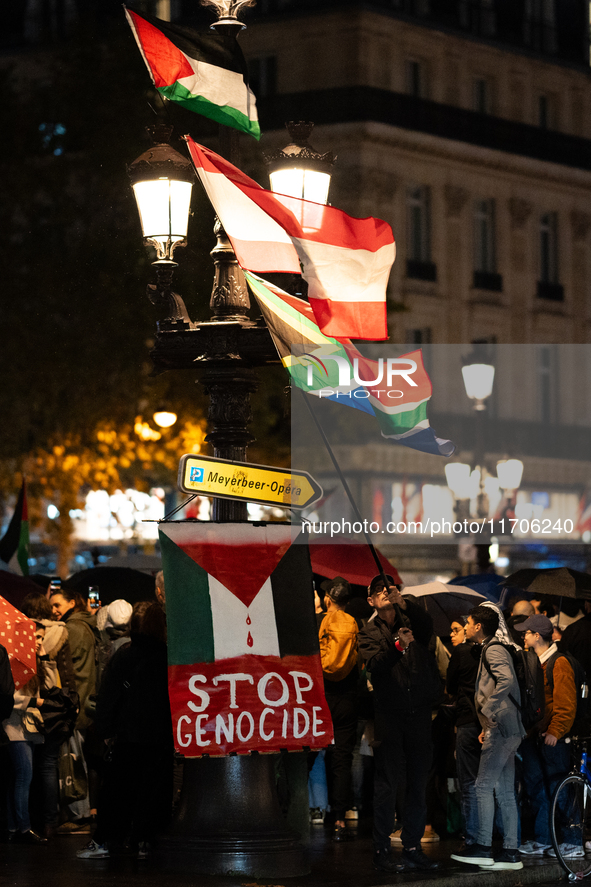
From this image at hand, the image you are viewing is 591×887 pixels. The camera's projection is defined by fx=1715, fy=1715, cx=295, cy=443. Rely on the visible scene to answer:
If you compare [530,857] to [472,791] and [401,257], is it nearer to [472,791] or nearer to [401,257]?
[472,791]

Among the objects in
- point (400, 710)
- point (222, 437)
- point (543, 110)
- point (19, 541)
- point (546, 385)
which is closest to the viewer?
point (222, 437)

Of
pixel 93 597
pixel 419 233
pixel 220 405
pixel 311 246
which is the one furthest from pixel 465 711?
pixel 419 233

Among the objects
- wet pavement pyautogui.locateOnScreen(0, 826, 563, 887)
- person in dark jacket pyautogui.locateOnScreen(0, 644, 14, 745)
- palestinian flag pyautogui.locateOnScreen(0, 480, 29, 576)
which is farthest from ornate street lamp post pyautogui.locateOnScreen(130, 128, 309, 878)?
palestinian flag pyautogui.locateOnScreen(0, 480, 29, 576)

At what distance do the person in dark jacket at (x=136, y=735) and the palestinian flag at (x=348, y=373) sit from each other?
1.79m

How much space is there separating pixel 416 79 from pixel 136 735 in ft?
127

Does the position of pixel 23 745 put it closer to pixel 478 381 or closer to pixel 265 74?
pixel 478 381

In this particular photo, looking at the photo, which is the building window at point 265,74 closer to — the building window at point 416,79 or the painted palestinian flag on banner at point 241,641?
the building window at point 416,79

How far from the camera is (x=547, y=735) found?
37.3ft

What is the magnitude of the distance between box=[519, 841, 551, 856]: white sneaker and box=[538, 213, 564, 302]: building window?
39721 millimetres

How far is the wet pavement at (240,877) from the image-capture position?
9977 mm

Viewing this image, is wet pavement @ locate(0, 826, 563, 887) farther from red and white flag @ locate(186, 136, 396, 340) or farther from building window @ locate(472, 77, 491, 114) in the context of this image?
building window @ locate(472, 77, 491, 114)

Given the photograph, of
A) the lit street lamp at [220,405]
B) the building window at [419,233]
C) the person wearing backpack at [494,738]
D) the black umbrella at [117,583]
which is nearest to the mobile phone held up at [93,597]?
the black umbrella at [117,583]

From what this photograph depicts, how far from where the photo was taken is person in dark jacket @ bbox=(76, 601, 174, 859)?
34.8 ft

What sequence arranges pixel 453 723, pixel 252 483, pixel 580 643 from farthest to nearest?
1. pixel 580 643
2. pixel 453 723
3. pixel 252 483
